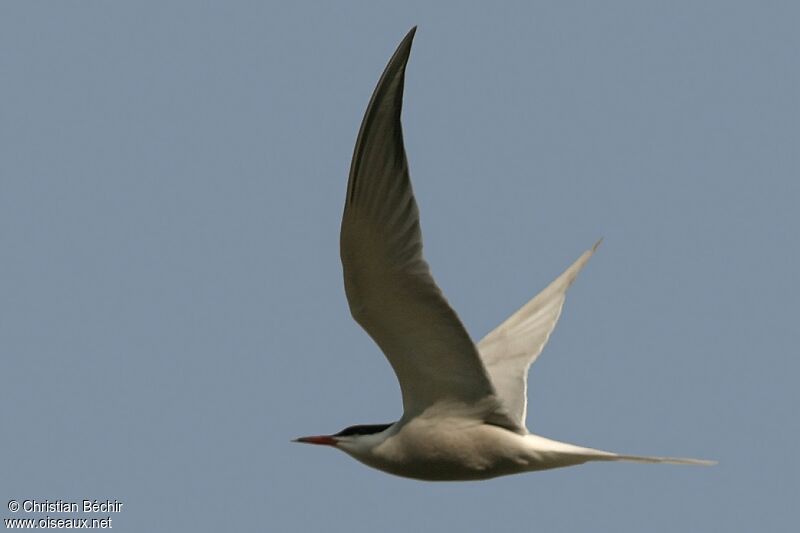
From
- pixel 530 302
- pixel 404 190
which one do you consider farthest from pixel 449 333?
pixel 530 302

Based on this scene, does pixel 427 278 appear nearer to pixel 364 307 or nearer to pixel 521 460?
pixel 364 307

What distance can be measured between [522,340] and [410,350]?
6.61 feet

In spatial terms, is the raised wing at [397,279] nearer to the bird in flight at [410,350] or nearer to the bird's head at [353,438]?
the bird in flight at [410,350]

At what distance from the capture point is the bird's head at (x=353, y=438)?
8320 millimetres

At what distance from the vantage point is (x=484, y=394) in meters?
7.86

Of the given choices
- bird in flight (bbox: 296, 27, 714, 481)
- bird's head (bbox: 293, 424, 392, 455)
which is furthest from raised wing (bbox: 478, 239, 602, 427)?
bird's head (bbox: 293, 424, 392, 455)

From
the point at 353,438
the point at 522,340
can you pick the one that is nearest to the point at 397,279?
the point at 353,438

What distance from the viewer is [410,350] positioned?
7734mm

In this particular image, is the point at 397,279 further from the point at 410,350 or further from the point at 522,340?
the point at 522,340

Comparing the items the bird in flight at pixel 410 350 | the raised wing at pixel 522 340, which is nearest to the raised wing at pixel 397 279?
the bird in flight at pixel 410 350

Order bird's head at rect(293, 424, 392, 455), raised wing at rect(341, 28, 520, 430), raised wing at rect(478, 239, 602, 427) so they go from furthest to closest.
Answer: raised wing at rect(478, 239, 602, 427)
bird's head at rect(293, 424, 392, 455)
raised wing at rect(341, 28, 520, 430)

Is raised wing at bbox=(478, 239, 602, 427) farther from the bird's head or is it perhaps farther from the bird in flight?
the bird's head

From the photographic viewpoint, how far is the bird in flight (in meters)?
6.93

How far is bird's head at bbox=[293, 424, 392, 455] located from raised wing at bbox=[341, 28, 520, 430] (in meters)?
0.35
